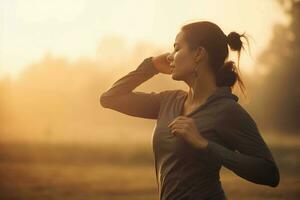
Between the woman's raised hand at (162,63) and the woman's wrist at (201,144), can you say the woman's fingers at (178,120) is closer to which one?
the woman's wrist at (201,144)

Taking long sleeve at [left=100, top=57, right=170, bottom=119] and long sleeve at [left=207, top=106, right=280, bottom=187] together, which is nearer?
long sleeve at [left=207, top=106, right=280, bottom=187]

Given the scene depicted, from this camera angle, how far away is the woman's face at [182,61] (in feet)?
5.11

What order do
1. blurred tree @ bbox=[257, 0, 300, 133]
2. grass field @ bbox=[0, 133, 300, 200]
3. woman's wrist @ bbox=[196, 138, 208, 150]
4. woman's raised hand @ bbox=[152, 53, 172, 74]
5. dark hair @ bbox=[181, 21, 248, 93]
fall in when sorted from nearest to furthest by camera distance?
1. woman's wrist @ bbox=[196, 138, 208, 150]
2. dark hair @ bbox=[181, 21, 248, 93]
3. woman's raised hand @ bbox=[152, 53, 172, 74]
4. grass field @ bbox=[0, 133, 300, 200]
5. blurred tree @ bbox=[257, 0, 300, 133]

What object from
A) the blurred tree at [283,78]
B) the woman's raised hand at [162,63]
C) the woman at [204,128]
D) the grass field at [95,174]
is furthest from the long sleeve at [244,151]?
the blurred tree at [283,78]

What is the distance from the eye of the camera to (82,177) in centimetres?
926

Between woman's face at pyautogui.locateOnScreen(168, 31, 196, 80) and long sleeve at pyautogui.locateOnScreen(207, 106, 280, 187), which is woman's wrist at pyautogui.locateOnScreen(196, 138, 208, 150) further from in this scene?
woman's face at pyautogui.locateOnScreen(168, 31, 196, 80)

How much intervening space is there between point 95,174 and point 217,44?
27.2ft

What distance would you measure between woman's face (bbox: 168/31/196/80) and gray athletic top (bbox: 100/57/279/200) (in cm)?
8

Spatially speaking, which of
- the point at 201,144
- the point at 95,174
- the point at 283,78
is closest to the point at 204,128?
the point at 201,144

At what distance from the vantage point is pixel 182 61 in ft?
5.11

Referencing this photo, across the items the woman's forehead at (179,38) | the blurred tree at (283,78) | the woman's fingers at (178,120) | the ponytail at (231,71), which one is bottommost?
the woman's fingers at (178,120)

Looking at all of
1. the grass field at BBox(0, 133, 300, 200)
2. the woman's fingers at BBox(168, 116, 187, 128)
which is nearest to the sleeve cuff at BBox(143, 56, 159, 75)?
the woman's fingers at BBox(168, 116, 187, 128)

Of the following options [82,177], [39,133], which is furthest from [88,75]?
[82,177]

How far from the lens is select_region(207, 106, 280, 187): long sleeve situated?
143 centimetres
